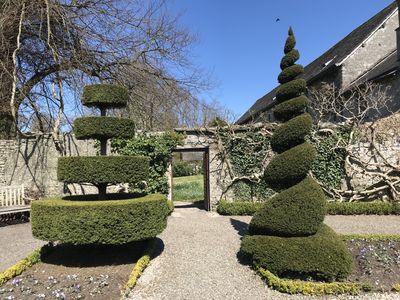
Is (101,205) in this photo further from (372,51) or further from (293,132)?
(372,51)

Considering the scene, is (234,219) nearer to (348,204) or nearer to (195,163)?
(348,204)

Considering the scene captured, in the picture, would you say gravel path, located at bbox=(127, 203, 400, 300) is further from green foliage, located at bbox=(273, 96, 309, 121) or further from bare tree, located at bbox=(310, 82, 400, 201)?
green foliage, located at bbox=(273, 96, 309, 121)

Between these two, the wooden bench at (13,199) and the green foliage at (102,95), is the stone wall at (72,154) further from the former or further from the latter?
the green foliage at (102,95)

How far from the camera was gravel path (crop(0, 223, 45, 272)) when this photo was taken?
19.9 feet

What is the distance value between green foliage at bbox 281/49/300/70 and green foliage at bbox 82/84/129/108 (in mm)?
3174

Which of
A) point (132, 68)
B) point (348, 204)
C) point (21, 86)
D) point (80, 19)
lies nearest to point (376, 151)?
point (348, 204)

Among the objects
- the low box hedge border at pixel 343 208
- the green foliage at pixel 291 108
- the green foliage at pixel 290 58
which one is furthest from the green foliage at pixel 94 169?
the low box hedge border at pixel 343 208

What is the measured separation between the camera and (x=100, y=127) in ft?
18.9

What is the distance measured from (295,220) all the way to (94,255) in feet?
12.0

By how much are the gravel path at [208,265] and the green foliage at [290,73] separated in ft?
11.5

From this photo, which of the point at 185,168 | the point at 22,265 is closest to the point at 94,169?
the point at 22,265

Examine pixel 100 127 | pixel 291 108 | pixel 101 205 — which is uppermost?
pixel 291 108

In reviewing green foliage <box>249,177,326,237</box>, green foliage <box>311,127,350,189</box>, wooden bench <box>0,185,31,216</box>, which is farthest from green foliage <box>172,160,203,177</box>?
green foliage <box>249,177,326,237</box>

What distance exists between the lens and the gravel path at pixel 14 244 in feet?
19.9
